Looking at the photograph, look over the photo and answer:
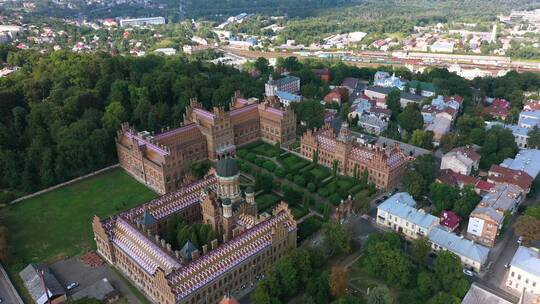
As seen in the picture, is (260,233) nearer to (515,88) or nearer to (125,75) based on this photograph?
(125,75)

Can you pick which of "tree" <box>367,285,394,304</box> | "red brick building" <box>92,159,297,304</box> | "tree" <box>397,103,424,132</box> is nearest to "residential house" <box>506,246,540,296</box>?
"tree" <box>367,285,394,304</box>

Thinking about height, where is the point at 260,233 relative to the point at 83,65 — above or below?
below

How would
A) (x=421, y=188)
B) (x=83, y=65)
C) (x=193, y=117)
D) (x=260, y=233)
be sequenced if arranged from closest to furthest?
(x=260, y=233), (x=421, y=188), (x=193, y=117), (x=83, y=65)

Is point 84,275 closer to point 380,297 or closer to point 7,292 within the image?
point 7,292

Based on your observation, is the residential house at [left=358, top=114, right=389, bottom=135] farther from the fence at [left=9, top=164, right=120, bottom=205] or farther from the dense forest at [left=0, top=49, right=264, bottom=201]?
the fence at [left=9, top=164, right=120, bottom=205]

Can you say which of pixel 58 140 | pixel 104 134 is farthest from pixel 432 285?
pixel 58 140

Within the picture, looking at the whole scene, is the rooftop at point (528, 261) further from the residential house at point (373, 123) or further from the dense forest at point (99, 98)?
the residential house at point (373, 123)
